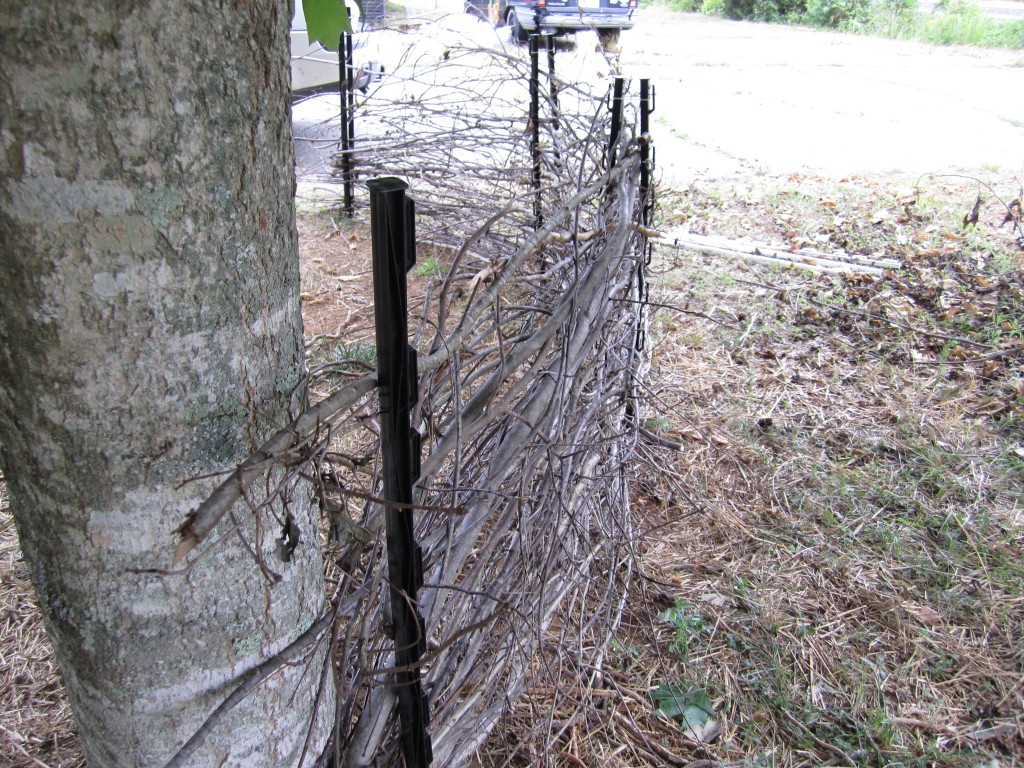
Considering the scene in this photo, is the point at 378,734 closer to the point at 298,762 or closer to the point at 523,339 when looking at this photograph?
the point at 298,762

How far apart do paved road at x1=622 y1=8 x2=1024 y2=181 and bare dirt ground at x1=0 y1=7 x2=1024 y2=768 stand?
1725mm

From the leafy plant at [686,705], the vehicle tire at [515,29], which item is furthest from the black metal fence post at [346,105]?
the vehicle tire at [515,29]

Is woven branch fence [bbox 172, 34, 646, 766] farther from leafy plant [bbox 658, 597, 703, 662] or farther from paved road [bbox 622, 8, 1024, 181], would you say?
paved road [bbox 622, 8, 1024, 181]

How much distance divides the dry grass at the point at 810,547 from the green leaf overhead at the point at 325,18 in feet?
3.55

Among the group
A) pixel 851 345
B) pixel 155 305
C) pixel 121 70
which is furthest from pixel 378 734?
pixel 851 345

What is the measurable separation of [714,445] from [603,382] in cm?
124

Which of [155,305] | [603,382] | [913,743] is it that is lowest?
[913,743]

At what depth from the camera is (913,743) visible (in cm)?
204

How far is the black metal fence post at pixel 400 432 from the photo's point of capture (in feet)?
3.16

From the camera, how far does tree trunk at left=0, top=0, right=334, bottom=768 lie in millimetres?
753

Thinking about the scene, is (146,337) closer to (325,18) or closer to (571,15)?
(325,18)

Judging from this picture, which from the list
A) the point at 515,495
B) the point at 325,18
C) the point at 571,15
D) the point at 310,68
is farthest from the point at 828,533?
the point at 571,15

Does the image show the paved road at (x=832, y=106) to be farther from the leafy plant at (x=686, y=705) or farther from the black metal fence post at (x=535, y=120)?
the leafy plant at (x=686, y=705)

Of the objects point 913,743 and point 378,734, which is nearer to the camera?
point 378,734
